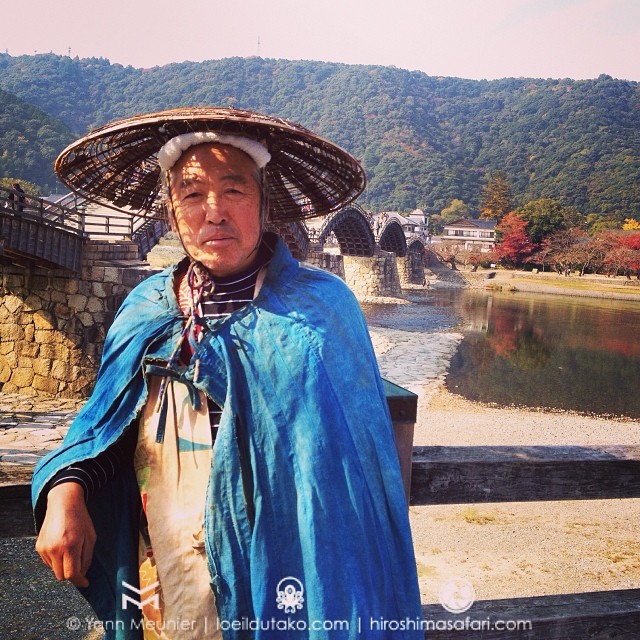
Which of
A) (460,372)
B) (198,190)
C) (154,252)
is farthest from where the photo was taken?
(154,252)

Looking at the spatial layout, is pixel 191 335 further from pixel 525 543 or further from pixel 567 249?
pixel 567 249

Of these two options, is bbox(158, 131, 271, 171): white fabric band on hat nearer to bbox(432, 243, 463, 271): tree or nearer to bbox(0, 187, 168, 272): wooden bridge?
bbox(0, 187, 168, 272): wooden bridge

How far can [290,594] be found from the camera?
1.15 meters

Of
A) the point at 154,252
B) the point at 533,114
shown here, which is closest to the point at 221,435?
the point at 154,252

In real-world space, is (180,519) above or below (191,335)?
below

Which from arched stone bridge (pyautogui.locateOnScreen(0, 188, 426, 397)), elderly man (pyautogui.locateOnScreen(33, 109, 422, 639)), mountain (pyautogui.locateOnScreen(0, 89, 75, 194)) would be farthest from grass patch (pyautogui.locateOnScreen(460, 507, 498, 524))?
mountain (pyautogui.locateOnScreen(0, 89, 75, 194))

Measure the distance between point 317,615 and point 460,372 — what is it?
15336 mm

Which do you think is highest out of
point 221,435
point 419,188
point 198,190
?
point 419,188

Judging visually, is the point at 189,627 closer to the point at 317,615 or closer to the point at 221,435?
the point at 317,615

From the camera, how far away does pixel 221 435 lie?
45.6 inches

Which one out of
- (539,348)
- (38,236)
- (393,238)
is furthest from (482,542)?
(393,238)

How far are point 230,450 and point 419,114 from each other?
116 m

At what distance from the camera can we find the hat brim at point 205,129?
1348 millimetres

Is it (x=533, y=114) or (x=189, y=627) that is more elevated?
(x=533, y=114)
